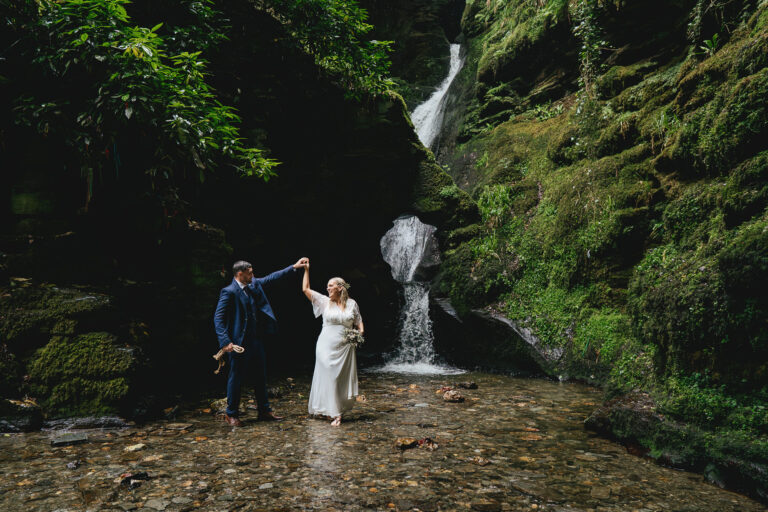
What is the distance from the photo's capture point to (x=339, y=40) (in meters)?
10.3

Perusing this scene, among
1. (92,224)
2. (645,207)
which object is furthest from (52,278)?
(645,207)

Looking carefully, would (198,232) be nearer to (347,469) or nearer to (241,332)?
(241,332)

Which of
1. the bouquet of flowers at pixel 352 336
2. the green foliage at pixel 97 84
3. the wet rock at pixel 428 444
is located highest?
the green foliage at pixel 97 84

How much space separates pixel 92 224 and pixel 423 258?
503 inches

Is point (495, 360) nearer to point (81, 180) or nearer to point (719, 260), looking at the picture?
point (719, 260)

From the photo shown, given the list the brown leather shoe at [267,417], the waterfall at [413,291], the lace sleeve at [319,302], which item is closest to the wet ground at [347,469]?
the brown leather shoe at [267,417]

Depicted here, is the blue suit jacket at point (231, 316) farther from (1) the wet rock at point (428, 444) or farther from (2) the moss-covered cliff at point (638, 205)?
(2) the moss-covered cliff at point (638, 205)

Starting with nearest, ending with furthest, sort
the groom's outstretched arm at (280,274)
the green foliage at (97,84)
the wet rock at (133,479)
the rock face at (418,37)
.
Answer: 1. the wet rock at (133,479)
2. the green foliage at (97,84)
3. the groom's outstretched arm at (280,274)
4. the rock face at (418,37)

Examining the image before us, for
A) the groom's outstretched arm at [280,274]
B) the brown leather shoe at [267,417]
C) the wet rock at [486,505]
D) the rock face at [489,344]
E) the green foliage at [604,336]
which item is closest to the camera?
the wet rock at [486,505]

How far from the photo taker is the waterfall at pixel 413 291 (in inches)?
495

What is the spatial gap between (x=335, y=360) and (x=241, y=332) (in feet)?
4.57

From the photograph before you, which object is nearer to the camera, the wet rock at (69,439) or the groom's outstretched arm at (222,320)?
the wet rock at (69,439)

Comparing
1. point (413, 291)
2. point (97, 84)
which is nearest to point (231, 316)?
point (97, 84)

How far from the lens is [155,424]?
5410 millimetres
